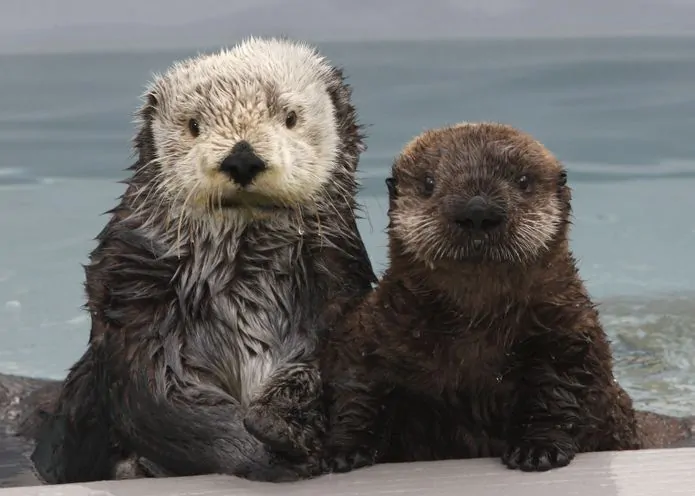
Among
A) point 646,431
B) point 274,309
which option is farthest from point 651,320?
point 274,309

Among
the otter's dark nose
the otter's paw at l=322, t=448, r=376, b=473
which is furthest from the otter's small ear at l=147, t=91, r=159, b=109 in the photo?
the otter's paw at l=322, t=448, r=376, b=473

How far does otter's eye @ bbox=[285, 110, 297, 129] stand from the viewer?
122 inches

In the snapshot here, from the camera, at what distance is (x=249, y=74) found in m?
3.08

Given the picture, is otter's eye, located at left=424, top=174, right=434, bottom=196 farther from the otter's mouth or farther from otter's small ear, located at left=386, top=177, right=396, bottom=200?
the otter's mouth

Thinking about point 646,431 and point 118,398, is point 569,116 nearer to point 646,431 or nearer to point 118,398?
point 646,431

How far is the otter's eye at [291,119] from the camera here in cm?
310

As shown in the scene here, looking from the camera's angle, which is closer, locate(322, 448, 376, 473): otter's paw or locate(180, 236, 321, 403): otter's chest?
locate(322, 448, 376, 473): otter's paw

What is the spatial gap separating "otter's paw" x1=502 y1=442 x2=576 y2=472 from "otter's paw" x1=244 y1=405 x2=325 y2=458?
509mm

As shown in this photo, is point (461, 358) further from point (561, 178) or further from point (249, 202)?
point (249, 202)

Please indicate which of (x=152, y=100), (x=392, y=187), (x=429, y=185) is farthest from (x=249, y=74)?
(x=429, y=185)

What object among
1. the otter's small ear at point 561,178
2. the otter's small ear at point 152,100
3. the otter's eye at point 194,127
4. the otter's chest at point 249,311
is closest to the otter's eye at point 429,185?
the otter's small ear at point 561,178

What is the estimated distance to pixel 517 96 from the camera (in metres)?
12.2

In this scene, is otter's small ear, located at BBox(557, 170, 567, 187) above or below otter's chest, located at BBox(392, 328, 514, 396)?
above

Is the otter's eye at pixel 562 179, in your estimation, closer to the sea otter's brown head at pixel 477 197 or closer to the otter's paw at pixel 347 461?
the sea otter's brown head at pixel 477 197
